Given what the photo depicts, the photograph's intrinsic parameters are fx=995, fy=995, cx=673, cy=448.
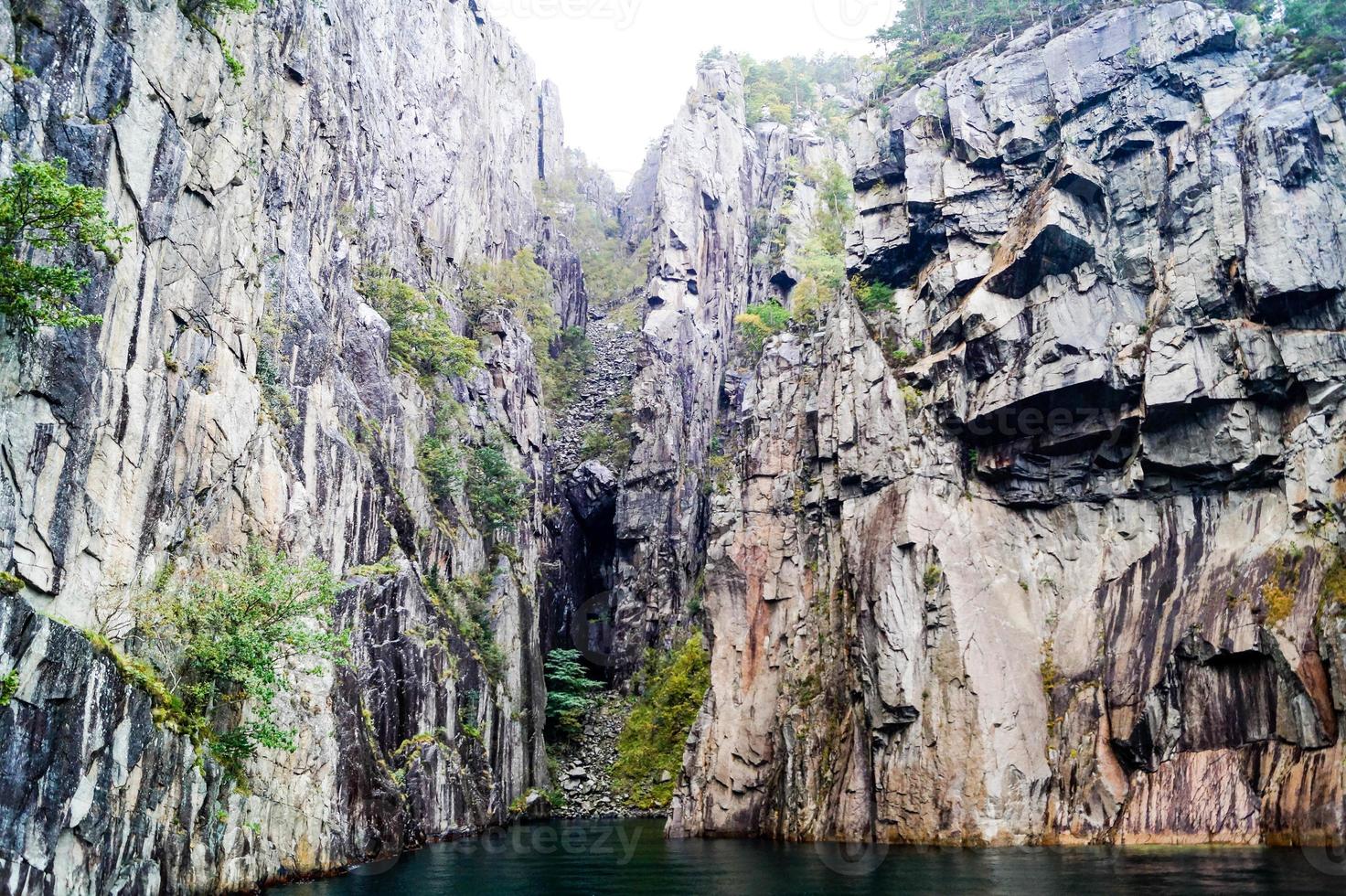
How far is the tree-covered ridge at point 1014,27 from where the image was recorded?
4388 cm

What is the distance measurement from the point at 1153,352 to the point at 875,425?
12.2m

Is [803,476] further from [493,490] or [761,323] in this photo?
[761,323]

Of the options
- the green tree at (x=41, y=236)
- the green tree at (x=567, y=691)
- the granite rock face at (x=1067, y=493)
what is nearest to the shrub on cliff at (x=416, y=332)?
the granite rock face at (x=1067, y=493)

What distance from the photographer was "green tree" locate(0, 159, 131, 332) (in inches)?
750

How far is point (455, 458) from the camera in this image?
53.8 meters

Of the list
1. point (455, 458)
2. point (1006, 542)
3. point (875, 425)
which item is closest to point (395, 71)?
point (455, 458)

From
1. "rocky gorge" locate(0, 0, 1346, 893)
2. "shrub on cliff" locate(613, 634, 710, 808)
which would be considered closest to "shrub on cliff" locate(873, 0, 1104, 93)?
"rocky gorge" locate(0, 0, 1346, 893)

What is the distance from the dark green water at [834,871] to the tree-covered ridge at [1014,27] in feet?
110

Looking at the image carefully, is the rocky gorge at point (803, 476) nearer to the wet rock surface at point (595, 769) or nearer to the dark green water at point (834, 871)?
the wet rock surface at point (595, 769)

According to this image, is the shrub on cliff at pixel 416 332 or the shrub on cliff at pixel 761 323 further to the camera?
the shrub on cliff at pixel 761 323

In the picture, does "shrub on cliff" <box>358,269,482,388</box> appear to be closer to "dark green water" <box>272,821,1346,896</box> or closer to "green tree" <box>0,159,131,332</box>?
"dark green water" <box>272,821,1346,896</box>

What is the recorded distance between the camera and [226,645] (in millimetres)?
25125

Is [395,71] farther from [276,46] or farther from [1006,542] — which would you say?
[1006,542]

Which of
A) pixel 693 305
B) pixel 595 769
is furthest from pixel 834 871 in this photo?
pixel 693 305
